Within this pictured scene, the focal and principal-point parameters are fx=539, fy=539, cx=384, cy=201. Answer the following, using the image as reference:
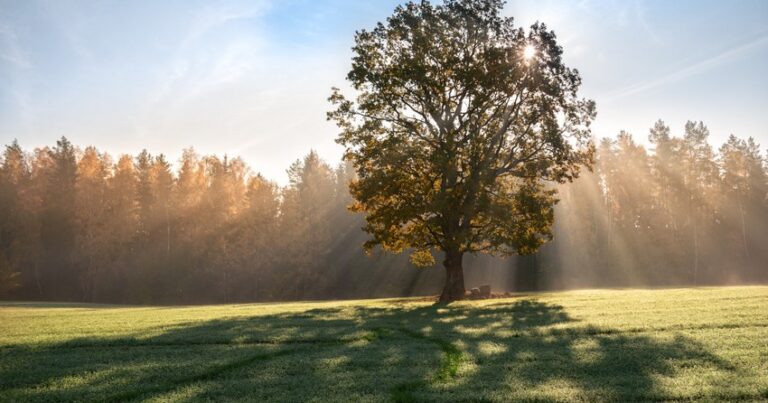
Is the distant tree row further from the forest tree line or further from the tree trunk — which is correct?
the tree trunk

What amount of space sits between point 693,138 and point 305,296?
59834 mm

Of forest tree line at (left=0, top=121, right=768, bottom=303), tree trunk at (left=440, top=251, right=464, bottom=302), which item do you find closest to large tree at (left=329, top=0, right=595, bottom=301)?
tree trunk at (left=440, top=251, right=464, bottom=302)

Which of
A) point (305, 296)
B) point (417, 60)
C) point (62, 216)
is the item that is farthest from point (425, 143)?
point (62, 216)

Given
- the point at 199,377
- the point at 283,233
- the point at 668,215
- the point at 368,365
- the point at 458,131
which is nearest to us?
the point at 199,377

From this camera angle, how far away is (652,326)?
1432 cm

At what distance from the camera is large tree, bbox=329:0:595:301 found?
28.8m

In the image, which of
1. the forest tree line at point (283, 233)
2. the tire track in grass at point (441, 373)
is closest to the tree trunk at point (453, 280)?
the tire track in grass at point (441, 373)

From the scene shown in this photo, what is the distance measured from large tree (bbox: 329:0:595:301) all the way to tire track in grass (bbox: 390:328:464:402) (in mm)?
15532

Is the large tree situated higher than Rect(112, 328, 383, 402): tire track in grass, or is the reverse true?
the large tree

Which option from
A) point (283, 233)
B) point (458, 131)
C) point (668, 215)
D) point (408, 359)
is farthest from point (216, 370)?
point (668, 215)

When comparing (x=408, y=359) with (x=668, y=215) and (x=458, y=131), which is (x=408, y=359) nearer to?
(x=458, y=131)

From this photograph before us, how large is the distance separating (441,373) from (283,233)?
5941 cm

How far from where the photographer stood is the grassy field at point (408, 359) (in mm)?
8273

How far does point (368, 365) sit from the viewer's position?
412 inches
